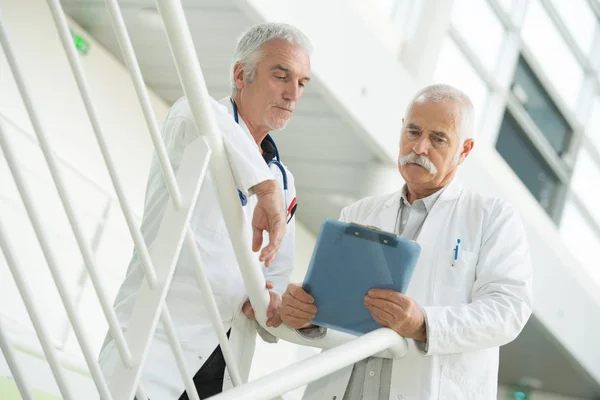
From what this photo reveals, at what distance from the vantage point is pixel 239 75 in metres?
1.99

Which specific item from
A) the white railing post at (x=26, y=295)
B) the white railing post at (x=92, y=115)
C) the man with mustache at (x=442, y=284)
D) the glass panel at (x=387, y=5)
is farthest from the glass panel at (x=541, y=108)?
the white railing post at (x=26, y=295)

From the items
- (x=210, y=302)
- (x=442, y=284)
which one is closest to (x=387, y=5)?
(x=442, y=284)

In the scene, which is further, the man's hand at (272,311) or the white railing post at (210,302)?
the man's hand at (272,311)

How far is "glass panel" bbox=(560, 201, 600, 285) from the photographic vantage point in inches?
256

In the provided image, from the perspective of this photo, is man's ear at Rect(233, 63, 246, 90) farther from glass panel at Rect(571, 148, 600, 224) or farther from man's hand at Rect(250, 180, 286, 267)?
glass panel at Rect(571, 148, 600, 224)

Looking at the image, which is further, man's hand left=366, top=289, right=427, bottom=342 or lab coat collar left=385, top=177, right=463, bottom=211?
lab coat collar left=385, top=177, right=463, bottom=211

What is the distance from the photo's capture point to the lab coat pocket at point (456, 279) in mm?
1841

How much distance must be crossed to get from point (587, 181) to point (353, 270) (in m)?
5.77

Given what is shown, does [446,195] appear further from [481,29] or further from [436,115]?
[481,29]

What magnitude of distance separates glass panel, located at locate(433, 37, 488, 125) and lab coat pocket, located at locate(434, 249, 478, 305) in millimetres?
3560

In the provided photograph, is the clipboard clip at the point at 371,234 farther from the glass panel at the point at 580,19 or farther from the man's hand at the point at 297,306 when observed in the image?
the glass panel at the point at 580,19

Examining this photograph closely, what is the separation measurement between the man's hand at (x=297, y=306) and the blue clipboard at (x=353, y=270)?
1 centimetres

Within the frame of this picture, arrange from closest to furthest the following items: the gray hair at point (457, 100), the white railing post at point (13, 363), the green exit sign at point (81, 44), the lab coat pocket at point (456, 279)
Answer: the white railing post at point (13, 363) → the lab coat pocket at point (456, 279) → the gray hair at point (457, 100) → the green exit sign at point (81, 44)

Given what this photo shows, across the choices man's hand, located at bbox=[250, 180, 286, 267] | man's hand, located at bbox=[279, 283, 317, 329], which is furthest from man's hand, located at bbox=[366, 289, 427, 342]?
man's hand, located at bbox=[250, 180, 286, 267]
